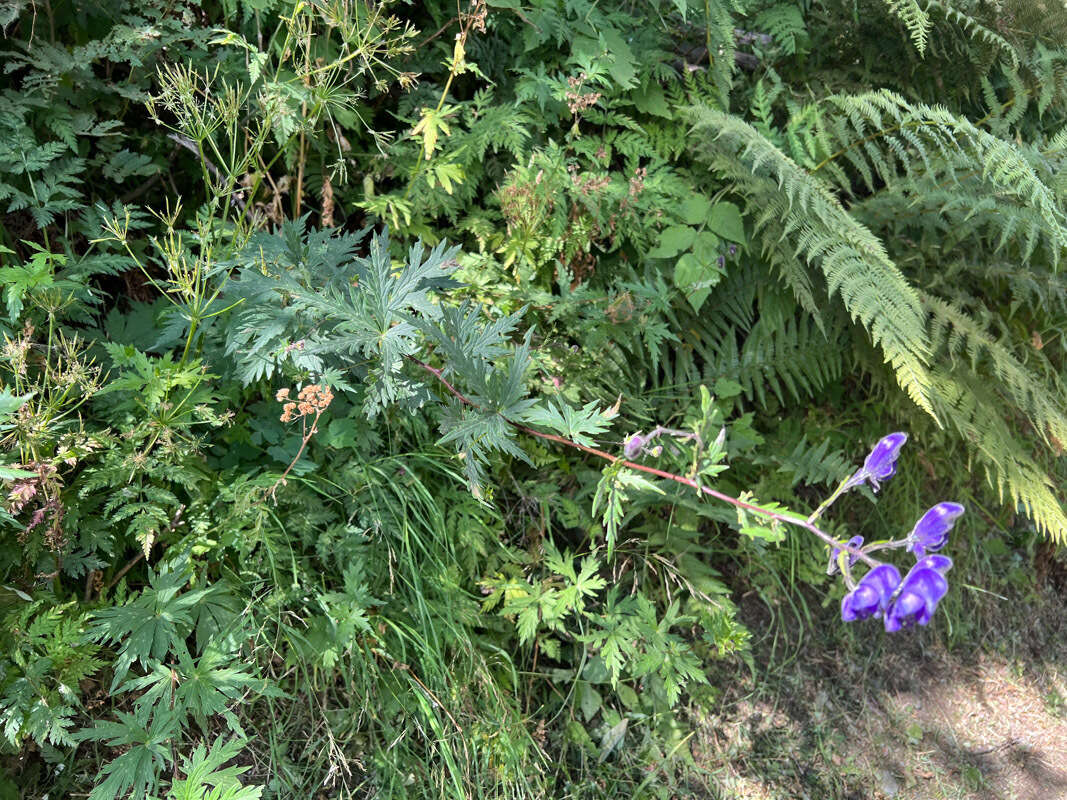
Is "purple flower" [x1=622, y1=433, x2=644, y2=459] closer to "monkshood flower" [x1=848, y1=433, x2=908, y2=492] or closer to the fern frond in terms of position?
"monkshood flower" [x1=848, y1=433, x2=908, y2=492]

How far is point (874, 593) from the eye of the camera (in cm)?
112

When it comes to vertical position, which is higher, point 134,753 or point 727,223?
point 727,223

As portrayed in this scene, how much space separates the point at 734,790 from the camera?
88.0 inches

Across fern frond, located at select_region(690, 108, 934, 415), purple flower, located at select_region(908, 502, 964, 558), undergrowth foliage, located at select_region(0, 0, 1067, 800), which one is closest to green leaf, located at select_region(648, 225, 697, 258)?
undergrowth foliage, located at select_region(0, 0, 1067, 800)

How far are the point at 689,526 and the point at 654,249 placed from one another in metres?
0.77

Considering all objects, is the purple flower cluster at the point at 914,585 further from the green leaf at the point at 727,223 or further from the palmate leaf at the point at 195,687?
the green leaf at the point at 727,223

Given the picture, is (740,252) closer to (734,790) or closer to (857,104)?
(857,104)

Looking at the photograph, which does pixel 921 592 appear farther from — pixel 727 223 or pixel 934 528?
pixel 727 223

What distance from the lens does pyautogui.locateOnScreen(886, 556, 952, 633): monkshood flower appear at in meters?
1.10

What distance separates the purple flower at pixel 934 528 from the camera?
1.15 metres

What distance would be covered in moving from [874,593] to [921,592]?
2.4 inches

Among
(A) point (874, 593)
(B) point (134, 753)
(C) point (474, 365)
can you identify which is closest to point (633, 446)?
(C) point (474, 365)

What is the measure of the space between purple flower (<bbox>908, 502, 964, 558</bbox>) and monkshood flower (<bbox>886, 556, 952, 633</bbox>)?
0.08ft

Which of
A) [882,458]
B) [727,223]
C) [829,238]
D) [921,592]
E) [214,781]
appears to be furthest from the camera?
[727,223]
